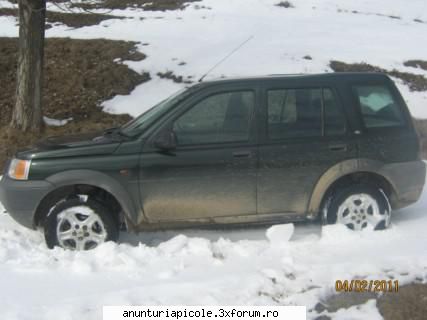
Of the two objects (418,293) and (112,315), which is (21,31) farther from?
(418,293)

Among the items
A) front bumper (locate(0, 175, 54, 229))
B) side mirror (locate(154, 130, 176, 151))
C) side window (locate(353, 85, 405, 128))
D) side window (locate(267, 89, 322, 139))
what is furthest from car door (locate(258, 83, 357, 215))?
front bumper (locate(0, 175, 54, 229))

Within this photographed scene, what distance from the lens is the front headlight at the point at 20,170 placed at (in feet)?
15.8

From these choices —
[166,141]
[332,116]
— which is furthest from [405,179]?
[166,141]

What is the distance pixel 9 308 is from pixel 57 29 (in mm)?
12061

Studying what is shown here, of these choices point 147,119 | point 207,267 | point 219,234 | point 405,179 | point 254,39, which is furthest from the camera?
point 254,39

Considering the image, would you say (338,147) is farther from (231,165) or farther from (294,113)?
(231,165)

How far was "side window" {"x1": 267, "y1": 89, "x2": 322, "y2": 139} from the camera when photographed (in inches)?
196

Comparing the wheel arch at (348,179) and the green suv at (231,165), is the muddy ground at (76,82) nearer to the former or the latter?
the green suv at (231,165)

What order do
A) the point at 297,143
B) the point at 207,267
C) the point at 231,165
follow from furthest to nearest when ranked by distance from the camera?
the point at 297,143 < the point at 231,165 < the point at 207,267

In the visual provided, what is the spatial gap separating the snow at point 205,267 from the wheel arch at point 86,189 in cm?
33

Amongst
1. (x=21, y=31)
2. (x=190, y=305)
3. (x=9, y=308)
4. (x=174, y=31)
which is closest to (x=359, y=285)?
(x=190, y=305)

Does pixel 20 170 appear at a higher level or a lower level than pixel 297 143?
lower

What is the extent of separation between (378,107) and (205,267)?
7.96 feet
